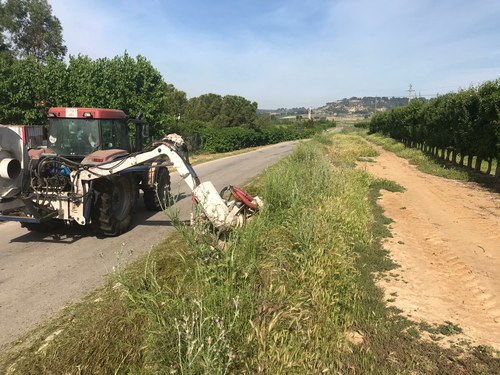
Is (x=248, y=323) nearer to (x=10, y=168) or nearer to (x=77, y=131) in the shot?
(x=10, y=168)

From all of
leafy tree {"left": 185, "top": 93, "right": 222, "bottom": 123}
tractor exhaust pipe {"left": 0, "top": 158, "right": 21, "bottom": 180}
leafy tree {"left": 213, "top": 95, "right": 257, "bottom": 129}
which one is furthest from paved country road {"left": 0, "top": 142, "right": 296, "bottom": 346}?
leafy tree {"left": 185, "top": 93, "right": 222, "bottom": 123}

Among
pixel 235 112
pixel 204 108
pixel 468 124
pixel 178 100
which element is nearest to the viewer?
pixel 468 124

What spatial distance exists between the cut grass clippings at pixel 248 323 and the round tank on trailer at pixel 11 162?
8.52ft

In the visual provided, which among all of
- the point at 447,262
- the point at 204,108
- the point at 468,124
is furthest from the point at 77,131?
the point at 204,108

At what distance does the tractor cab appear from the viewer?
6.89 metres

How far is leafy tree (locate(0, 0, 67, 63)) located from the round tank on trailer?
107 ft

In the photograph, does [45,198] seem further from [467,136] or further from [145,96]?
[467,136]

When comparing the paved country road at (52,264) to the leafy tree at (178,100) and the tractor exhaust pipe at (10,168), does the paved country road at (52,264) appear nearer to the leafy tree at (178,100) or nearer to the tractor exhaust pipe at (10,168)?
the tractor exhaust pipe at (10,168)

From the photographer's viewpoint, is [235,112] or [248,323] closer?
[248,323]

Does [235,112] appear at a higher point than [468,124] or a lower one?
higher

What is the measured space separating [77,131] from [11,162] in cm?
174

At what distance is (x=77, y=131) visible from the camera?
698 cm

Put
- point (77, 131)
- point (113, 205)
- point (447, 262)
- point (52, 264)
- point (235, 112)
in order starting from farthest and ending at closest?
point (235, 112) → point (77, 131) → point (113, 205) → point (447, 262) → point (52, 264)

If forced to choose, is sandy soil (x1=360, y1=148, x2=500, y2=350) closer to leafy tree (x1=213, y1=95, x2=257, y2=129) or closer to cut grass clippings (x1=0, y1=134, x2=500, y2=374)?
cut grass clippings (x1=0, y1=134, x2=500, y2=374)
